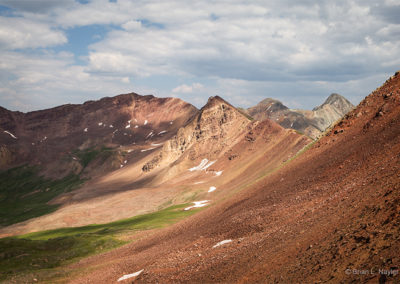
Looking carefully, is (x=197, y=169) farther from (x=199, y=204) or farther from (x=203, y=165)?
(x=199, y=204)

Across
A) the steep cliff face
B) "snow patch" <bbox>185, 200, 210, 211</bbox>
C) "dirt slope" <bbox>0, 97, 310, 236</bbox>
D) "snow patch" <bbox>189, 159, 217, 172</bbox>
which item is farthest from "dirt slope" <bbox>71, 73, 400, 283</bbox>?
the steep cliff face

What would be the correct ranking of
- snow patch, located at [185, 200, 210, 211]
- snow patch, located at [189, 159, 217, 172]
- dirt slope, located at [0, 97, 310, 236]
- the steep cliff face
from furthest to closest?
the steep cliff face < snow patch, located at [189, 159, 217, 172] < dirt slope, located at [0, 97, 310, 236] < snow patch, located at [185, 200, 210, 211]

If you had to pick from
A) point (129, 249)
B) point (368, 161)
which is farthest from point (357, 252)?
point (129, 249)

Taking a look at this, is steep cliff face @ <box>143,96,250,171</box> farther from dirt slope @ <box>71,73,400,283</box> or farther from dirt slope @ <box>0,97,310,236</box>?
dirt slope @ <box>71,73,400,283</box>

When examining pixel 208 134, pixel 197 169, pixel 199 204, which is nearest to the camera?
pixel 199 204

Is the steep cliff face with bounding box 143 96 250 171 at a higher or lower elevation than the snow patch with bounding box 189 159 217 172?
higher

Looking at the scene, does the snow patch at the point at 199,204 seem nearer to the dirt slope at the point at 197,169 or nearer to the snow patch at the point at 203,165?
the dirt slope at the point at 197,169

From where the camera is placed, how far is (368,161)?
33.6 m

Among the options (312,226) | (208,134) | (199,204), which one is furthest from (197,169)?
(312,226)

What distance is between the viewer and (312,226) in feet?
80.8

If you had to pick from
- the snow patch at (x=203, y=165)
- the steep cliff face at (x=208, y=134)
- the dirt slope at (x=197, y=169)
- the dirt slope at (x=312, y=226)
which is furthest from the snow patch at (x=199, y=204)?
the steep cliff face at (x=208, y=134)

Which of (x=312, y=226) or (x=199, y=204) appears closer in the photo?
(x=312, y=226)

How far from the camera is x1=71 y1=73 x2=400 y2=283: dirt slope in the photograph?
18141mm

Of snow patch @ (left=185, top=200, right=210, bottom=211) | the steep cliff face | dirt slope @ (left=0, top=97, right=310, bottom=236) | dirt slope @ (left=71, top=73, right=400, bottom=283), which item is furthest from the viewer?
the steep cliff face
